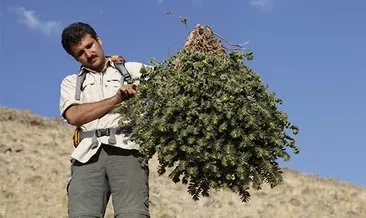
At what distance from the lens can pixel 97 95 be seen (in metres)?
6.52

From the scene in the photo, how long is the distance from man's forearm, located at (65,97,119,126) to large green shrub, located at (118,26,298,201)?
179mm

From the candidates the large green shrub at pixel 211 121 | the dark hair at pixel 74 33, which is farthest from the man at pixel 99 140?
the large green shrub at pixel 211 121

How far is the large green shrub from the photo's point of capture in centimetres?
568

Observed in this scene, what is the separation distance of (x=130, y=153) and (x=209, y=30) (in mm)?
1431

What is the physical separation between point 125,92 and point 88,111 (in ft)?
1.53

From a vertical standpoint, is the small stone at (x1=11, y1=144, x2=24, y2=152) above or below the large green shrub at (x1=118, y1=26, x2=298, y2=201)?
above

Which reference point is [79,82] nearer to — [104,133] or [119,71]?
[119,71]

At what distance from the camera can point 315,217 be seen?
23672 millimetres

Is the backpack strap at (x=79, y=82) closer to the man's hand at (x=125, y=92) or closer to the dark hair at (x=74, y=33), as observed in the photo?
the dark hair at (x=74, y=33)

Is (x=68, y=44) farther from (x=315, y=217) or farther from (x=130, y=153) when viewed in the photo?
(x=315, y=217)

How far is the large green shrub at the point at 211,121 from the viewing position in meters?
5.68

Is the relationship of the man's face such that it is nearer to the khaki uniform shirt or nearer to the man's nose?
the man's nose

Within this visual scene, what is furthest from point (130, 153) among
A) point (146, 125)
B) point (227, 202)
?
point (227, 202)

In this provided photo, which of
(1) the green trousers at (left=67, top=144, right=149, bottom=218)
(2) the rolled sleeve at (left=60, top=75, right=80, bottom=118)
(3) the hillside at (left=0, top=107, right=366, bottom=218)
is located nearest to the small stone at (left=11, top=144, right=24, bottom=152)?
(3) the hillside at (left=0, top=107, right=366, bottom=218)
